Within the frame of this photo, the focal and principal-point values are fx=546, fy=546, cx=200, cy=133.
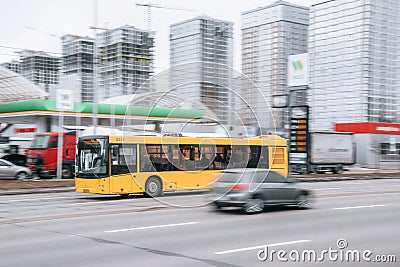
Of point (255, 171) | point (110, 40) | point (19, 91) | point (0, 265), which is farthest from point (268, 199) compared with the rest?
point (19, 91)

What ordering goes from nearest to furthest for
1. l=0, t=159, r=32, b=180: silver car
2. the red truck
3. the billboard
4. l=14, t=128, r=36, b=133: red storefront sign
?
l=0, t=159, r=32, b=180: silver car < the red truck < the billboard < l=14, t=128, r=36, b=133: red storefront sign

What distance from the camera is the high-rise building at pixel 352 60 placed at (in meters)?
88.4

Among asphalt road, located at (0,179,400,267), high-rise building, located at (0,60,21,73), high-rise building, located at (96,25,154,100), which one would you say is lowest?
asphalt road, located at (0,179,400,267)

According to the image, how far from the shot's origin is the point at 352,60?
90.7m

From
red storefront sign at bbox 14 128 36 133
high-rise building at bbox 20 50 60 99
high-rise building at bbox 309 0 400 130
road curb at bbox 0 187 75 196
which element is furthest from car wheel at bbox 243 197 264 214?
high-rise building at bbox 309 0 400 130

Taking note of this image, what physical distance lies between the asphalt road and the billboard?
2200 centimetres

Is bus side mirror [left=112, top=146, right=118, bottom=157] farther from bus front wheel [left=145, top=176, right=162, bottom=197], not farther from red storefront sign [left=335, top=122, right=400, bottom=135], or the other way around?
red storefront sign [left=335, top=122, right=400, bottom=135]

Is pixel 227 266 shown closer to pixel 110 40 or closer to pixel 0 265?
pixel 0 265

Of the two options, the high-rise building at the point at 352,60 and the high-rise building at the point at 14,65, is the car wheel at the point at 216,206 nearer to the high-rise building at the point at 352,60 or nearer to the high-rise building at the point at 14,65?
the high-rise building at the point at 14,65

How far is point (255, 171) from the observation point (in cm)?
1501

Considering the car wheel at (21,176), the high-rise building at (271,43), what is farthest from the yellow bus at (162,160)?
the car wheel at (21,176)

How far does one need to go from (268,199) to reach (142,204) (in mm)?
5086

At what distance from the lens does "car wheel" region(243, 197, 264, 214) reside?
15766 millimetres

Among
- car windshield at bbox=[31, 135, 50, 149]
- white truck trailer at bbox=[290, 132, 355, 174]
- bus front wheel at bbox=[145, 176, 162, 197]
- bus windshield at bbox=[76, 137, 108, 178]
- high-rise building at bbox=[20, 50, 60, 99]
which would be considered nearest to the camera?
bus front wheel at bbox=[145, 176, 162, 197]
